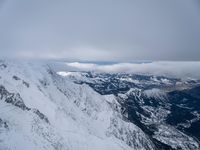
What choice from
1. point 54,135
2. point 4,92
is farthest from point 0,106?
point 54,135

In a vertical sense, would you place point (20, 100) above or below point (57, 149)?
above

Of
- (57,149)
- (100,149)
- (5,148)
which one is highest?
(5,148)

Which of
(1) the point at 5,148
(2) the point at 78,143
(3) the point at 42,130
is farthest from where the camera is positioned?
(2) the point at 78,143

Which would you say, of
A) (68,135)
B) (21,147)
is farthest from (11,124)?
(68,135)

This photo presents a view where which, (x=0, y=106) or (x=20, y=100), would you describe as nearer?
(x=0, y=106)

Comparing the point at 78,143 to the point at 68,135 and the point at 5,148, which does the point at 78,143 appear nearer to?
the point at 68,135

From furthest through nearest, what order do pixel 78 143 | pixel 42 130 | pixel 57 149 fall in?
pixel 78 143
pixel 42 130
pixel 57 149

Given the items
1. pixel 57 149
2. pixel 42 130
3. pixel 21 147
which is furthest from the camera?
pixel 42 130

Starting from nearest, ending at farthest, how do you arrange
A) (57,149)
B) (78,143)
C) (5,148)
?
1. (5,148)
2. (57,149)
3. (78,143)

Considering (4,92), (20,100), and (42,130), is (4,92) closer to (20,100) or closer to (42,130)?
(20,100)
